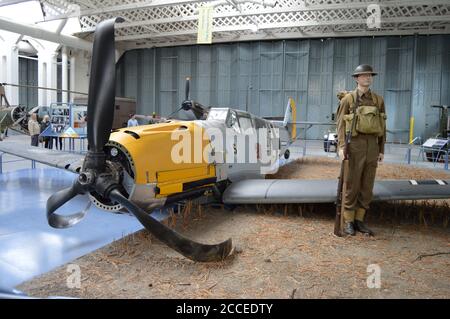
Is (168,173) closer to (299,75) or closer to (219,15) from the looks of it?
(219,15)

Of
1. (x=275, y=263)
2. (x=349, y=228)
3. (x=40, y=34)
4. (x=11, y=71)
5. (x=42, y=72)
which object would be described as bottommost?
(x=275, y=263)

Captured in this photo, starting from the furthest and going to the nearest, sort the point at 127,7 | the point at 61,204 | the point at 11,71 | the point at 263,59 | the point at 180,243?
the point at 263,59 → the point at 11,71 → the point at 127,7 → the point at 61,204 → the point at 180,243

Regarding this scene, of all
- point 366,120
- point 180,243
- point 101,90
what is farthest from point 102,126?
point 366,120

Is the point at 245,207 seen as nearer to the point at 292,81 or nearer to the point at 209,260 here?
the point at 209,260

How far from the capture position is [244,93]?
24.5 metres

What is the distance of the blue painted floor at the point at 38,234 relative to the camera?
3797 millimetres

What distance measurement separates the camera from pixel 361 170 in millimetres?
4348

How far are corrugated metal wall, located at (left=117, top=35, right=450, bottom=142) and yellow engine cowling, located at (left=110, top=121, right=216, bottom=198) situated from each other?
53.5 feet

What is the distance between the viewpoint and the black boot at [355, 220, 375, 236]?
4393 mm

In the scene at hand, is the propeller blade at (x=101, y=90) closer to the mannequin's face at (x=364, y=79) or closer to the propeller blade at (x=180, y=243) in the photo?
the propeller blade at (x=180, y=243)

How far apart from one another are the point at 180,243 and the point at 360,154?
239 centimetres

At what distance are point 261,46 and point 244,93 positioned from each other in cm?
333

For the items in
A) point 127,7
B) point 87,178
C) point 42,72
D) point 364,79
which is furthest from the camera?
point 42,72

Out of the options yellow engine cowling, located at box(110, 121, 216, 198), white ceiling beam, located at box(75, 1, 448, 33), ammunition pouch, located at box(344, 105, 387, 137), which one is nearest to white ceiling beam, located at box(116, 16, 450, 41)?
white ceiling beam, located at box(75, 1, 448, 33)
